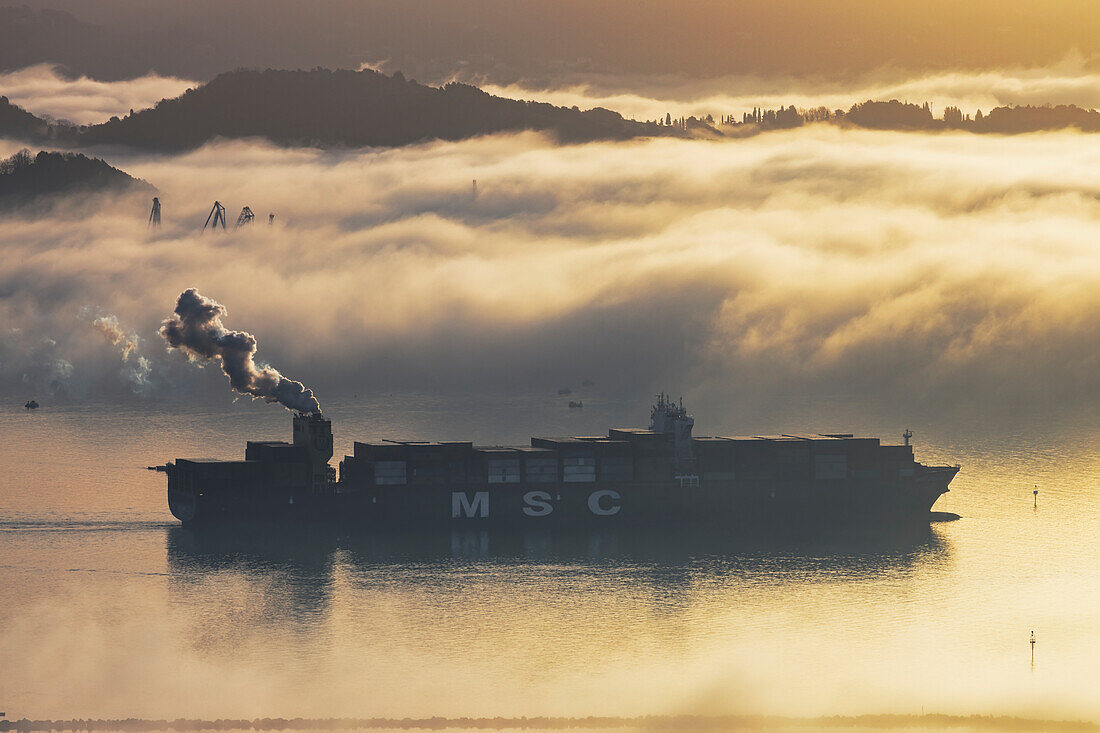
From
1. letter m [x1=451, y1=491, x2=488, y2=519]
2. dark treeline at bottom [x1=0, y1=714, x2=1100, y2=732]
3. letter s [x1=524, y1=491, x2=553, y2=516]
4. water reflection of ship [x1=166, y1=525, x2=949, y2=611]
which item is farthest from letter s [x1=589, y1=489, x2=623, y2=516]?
dark treeline at bottom [x1=0, y1=714, x2=1100, y2=732]

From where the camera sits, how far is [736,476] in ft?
450

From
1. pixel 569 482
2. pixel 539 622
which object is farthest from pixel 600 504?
pixel 539 622

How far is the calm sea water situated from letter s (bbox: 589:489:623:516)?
2.94 meters

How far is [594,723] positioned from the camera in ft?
244

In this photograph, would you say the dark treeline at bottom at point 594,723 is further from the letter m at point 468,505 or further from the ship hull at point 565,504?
the letter m at point 468,505

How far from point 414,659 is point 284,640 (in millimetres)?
10990

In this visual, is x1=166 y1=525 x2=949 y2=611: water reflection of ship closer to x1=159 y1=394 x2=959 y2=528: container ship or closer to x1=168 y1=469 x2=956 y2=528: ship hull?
x1=168 y1=469 x2=956 y2=528: ship hull

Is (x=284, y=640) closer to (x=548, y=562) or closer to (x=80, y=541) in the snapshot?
(x=548, y=562)

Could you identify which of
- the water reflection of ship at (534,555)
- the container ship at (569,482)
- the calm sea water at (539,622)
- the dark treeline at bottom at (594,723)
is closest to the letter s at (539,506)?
the container ship at (569,482)

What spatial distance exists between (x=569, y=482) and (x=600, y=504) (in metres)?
3.86

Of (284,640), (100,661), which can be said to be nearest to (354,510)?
(284,640)

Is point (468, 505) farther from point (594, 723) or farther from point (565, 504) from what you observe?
point (594, 723)

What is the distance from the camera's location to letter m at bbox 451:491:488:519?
5217 inches

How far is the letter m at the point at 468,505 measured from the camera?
A: 132500mm
